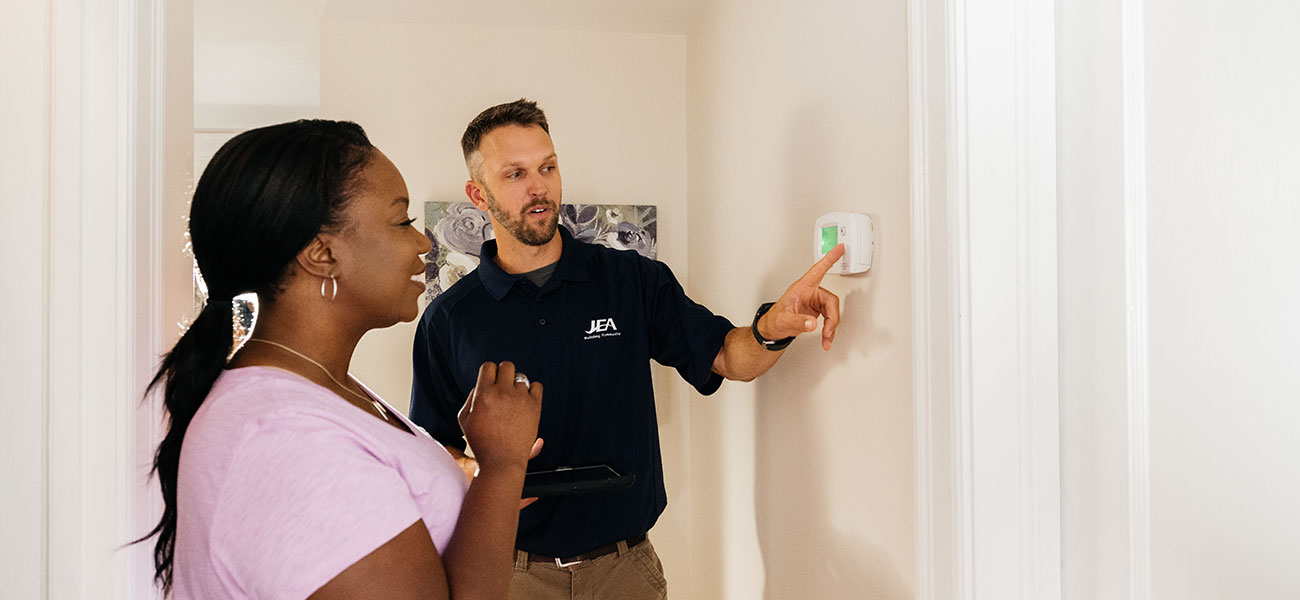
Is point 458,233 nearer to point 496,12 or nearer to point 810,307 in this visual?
point 496,12

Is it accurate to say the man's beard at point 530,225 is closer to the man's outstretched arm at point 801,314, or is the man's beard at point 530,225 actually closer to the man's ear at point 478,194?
the man's ear at point 478,194

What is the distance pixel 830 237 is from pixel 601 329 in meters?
0.70

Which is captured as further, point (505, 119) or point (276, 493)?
point (505, 119)

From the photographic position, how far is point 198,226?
0.93m

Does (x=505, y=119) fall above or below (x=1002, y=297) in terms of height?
above

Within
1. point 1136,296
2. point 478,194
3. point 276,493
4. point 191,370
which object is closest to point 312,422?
point 276,493

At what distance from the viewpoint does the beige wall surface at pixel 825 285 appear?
132 centimetres

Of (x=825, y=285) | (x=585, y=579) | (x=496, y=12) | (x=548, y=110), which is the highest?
(x=496, y=12)

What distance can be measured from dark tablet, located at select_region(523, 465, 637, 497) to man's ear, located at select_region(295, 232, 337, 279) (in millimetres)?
715

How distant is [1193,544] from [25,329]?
1.47m

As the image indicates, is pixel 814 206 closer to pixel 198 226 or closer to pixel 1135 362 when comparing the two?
pixel 1135 362

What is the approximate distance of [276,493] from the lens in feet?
2.76

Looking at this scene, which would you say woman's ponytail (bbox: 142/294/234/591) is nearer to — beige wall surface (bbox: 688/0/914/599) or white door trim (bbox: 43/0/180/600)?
white door trim (bbox: 43/0/180/600)

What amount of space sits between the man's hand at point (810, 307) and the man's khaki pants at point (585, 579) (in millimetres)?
724
